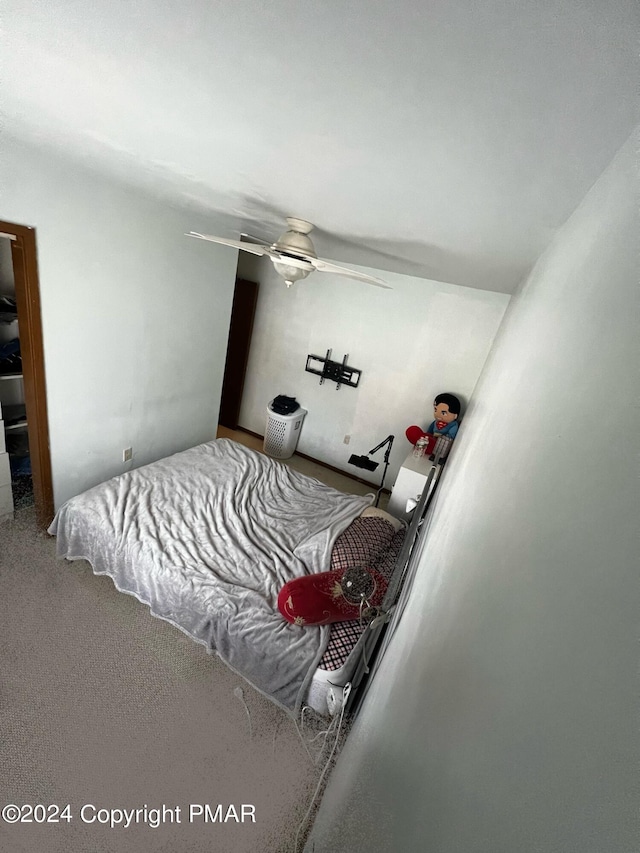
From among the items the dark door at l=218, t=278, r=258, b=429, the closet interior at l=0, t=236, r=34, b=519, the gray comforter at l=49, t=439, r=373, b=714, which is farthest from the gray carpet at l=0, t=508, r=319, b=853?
the dark door at l=218, t=278, r=258, b=429

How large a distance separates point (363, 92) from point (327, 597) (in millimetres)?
1901

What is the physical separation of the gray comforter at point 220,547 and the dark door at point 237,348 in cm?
170

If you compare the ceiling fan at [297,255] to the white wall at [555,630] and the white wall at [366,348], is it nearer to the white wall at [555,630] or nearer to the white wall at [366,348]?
the white wall at [555,630]

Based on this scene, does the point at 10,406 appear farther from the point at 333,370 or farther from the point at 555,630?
the point at 555,630

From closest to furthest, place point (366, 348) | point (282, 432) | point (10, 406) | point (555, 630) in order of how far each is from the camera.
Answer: point (555, 630), point (10, 406), point (366, 348), point (282, 432)

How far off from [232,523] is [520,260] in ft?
6.89

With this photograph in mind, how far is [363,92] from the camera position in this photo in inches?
21.5

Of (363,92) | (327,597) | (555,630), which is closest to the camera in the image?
(555,630)

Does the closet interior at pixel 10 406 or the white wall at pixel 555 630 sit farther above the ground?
the white wall at pixel 555 630

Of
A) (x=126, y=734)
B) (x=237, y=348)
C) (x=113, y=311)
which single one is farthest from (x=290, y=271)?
(x=237, y=348)

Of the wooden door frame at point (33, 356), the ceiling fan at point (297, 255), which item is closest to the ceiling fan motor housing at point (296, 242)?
the ceiling fan at point (297, 255)

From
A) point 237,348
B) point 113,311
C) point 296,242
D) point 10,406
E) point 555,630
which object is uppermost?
point 296,242

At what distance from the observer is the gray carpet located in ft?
4.70

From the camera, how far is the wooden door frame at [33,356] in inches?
76.0
